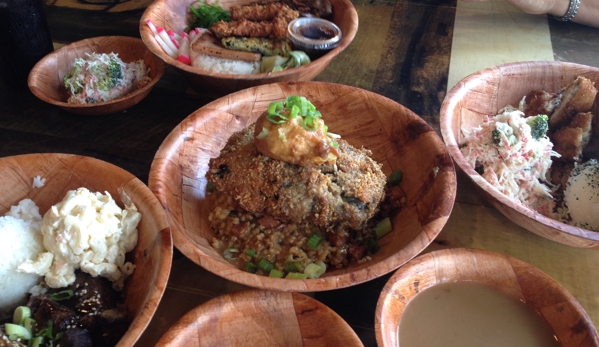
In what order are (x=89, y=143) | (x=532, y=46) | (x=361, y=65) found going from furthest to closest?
(x=532, y=46), (x=361, y=65), (x=89, y=143)

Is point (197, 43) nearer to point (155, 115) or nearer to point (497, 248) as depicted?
point (155, 115)

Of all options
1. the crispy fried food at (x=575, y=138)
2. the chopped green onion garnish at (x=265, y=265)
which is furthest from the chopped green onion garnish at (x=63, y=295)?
the crispy fried food at (x=575, y=138)

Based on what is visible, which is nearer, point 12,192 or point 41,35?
point 12,192

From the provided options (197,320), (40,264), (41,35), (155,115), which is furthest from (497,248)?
(41,35)

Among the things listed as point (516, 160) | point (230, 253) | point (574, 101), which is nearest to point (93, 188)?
point (230, 253)

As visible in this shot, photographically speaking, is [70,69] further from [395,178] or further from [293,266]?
[395,178]

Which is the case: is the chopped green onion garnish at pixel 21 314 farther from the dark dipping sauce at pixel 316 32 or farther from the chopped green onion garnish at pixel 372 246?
the dark dipping sauce at pixel 316 32

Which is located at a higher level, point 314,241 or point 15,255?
point 15,255
